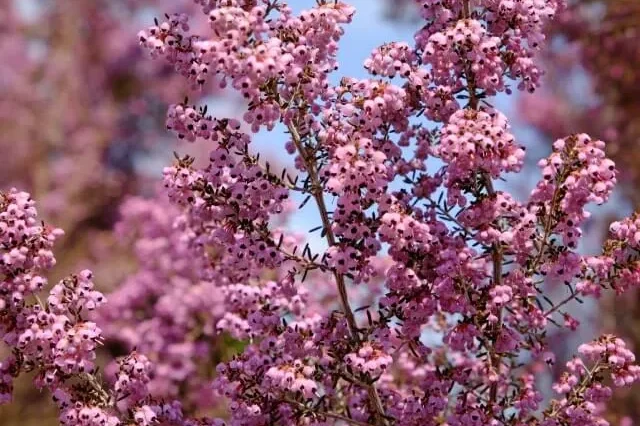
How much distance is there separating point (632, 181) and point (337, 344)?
45.4 ft

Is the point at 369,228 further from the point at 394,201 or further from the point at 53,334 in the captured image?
the point at 53,334

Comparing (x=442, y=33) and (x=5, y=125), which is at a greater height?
(x=5, y=125)

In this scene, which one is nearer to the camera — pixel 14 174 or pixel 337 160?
pixel 337 160

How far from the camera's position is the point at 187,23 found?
6043mm

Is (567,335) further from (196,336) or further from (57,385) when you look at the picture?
(57,385)

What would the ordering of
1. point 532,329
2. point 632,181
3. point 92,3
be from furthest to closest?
1. point 92,3
2. point 632,181
3. point 532,329

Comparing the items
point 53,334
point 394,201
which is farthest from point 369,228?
point 53,334

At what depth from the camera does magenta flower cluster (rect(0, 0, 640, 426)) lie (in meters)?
5.66

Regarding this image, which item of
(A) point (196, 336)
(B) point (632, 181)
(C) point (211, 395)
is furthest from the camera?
(B) point (632, 181)

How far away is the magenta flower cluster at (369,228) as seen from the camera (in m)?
5.66

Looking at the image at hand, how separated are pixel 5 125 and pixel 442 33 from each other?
2591cm

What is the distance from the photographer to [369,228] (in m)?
5.82

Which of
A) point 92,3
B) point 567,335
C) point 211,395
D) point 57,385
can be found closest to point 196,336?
point 211,395

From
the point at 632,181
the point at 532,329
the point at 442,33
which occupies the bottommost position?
the point at 532,329
